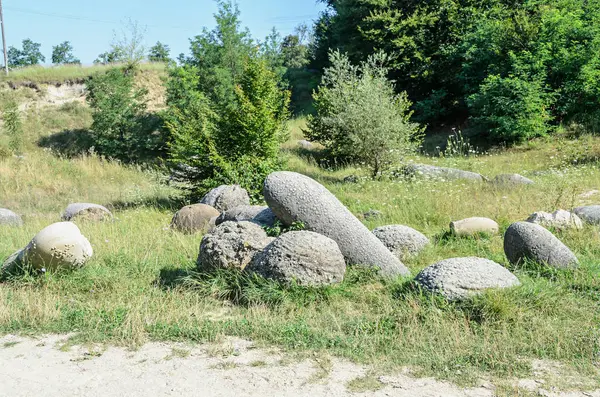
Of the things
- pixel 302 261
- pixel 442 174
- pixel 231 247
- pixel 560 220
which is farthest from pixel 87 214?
pixel 560 220

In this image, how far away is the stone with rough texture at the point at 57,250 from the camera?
232 inches

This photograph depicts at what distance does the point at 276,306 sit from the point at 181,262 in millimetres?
2051

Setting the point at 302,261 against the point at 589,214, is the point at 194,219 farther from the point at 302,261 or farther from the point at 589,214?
the point at 589,214

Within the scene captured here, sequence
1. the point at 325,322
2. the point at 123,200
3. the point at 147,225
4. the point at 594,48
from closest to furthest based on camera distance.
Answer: the point at 325,322 → the point at 147,225 → the point at 123,200 → the point at 594,48

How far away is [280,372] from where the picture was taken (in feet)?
12.8

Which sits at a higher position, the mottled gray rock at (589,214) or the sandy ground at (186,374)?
the mottled gray rock at (589,214)

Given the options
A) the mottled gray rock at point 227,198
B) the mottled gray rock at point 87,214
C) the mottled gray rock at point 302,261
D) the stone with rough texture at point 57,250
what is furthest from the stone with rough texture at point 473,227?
the mottled gray rock at point 87,214

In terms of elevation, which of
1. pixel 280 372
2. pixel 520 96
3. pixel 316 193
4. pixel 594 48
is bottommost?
pixel 280 372

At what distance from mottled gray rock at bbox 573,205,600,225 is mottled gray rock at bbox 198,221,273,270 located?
16.1 ft

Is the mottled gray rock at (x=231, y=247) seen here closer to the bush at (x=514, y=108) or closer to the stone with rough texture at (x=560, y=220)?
the stone with rough texture at (x=560, y=220)

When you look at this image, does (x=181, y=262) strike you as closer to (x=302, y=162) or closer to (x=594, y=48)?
(x=302, y=162)

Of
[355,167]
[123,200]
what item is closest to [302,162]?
[355,167]

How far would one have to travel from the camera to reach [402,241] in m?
6.94

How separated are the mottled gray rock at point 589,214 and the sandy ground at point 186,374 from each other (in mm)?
4877
